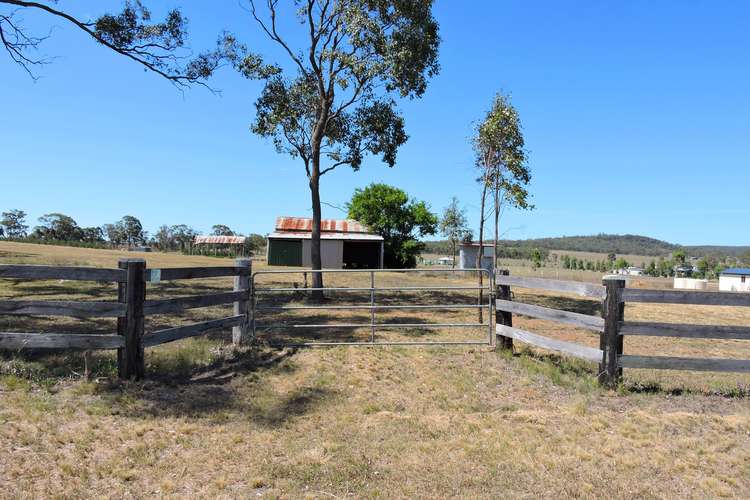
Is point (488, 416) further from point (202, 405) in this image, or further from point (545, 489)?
point (202, 405)

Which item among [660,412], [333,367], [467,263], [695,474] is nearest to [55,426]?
[333,367]

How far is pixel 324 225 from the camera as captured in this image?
45156 millimetres

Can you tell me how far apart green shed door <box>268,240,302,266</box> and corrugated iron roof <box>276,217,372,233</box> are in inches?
146

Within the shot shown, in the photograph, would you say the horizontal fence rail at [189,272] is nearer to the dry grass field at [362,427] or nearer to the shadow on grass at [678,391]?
the dry grass field at [362,427]

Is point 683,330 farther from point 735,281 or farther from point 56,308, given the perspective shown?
point 735,281

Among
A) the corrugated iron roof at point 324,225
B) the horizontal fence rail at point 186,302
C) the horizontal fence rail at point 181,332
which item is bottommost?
the horizontal fence rail at point 181,332

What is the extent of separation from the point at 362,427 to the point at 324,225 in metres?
40.7

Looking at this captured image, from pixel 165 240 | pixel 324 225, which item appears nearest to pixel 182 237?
pixel 165 240

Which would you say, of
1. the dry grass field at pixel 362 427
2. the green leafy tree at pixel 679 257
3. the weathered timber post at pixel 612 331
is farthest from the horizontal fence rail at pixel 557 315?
the green leafy tree at pixel 679 257

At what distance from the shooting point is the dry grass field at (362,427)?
377cm

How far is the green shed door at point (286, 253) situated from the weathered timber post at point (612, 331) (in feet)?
117

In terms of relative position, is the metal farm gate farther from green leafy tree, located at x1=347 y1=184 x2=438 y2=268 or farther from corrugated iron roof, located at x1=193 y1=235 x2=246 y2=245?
corrugated iron roof, located at x1=193 y1=235 x2=246 y2=245

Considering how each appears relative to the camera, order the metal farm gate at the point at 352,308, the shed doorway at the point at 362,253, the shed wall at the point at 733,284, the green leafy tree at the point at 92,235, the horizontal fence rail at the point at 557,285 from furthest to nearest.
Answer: the green leafy tree at the point at 92,235 → the shed doorway at the point at 362,253 → the shed wall at the point at 733,284 → the metal farm gate at the point at 352,308 → the horizontal fence rail at the point at 557,285

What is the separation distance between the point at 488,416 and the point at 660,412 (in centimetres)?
198
